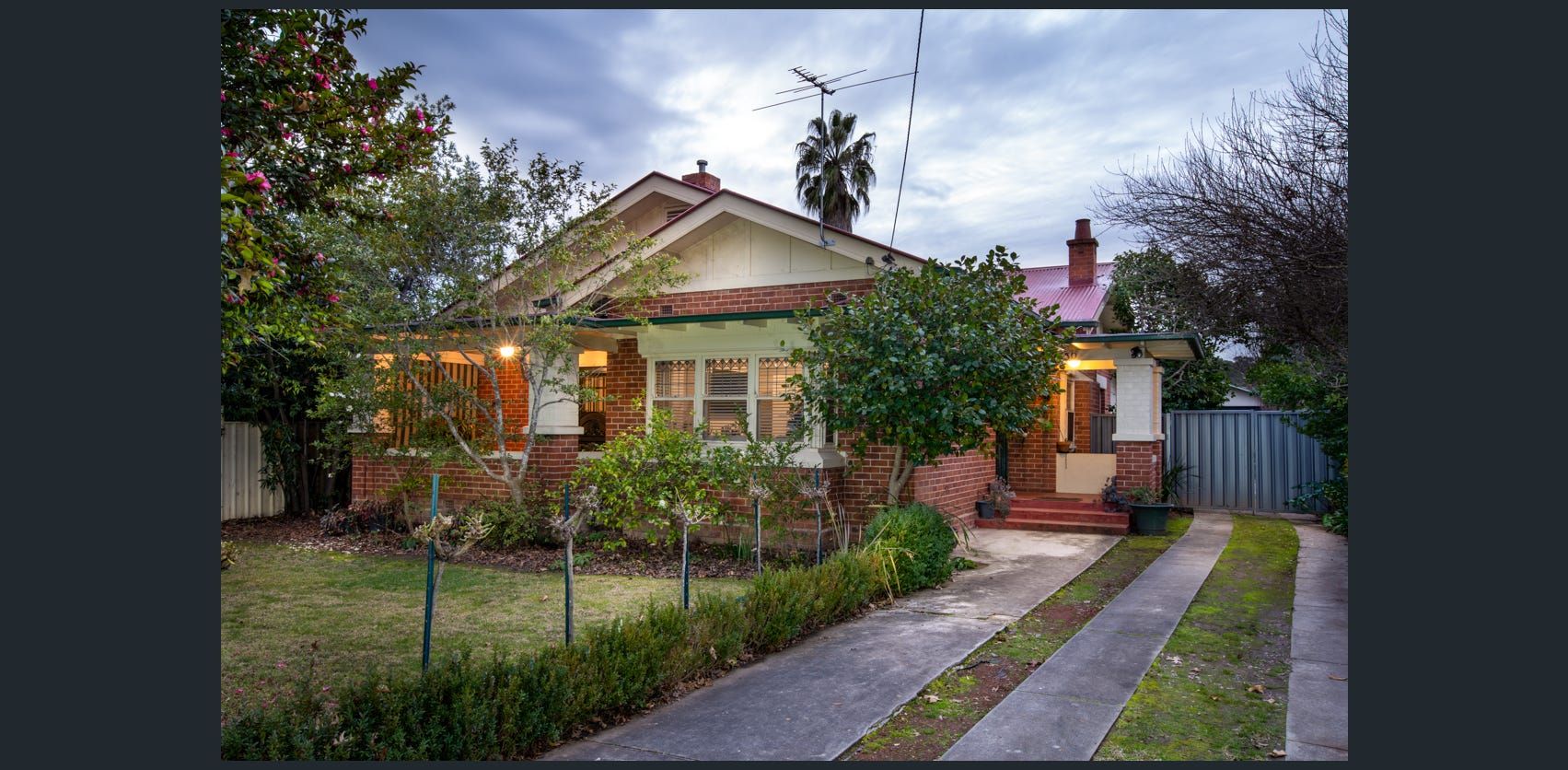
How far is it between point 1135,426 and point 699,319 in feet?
22.5

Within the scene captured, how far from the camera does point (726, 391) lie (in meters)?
11.4

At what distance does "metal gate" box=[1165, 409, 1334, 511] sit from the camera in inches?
581

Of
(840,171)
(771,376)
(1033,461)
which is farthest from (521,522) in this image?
(840,171)

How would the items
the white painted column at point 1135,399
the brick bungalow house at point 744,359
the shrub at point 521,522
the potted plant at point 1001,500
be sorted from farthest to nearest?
the potted plant at point 1001,500, the white painted column at point 1135,399, the brick bungalow house at point 744,359, the shrub at point 521,522

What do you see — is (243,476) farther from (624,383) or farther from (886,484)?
(886,484)

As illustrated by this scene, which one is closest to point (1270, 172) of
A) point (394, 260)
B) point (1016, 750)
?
point (1016, 750)

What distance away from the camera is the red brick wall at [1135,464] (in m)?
12.8

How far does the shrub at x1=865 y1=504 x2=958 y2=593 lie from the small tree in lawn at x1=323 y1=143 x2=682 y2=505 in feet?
14.9

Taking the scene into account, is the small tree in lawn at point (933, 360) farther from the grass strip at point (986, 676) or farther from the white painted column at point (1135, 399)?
the white painted column at point (1135, 399)

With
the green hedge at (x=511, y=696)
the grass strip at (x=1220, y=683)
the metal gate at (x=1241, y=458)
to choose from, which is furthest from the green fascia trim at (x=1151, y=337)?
the green hedge at (x=511, y=696)

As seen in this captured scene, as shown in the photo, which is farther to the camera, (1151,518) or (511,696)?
(1151,518)

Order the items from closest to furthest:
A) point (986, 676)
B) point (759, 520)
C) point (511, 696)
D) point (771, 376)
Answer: point (511, 696), point (986, 676), point (759, 520), point (771, 376)

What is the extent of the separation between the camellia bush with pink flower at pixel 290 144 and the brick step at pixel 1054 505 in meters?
9.93

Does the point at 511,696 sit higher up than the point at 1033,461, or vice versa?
the point at 1033,461
